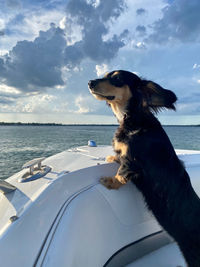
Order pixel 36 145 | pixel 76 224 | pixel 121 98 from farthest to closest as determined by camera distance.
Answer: pixel 36 145 → pixel 121 98 → pixel 76 224

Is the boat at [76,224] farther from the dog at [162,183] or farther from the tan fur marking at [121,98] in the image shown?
the tan fur marking at [121,98]

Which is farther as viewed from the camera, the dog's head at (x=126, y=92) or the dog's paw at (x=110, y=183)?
the dog's head at (x=126, y=92)

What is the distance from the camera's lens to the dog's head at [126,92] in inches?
92.7

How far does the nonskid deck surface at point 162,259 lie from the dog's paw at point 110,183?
0.88m

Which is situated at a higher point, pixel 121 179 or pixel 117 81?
pixel 117 81

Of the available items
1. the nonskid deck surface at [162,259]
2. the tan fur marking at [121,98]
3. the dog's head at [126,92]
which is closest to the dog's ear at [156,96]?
the dog's head at [126,92]

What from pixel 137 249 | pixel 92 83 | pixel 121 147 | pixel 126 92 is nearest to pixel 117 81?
pixel 126 92

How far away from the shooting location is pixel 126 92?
101 inches

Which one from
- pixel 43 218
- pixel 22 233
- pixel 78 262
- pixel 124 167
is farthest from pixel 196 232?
pixel 22 233

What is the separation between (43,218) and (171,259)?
1591 millimetres

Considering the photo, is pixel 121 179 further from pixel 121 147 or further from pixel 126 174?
pixel 121 147

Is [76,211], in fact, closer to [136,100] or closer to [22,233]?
[22,233]

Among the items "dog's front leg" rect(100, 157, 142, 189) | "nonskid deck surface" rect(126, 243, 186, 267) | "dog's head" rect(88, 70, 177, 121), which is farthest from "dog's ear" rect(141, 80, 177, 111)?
"nonskid deck surface" rect(126, 243, 186, 267)

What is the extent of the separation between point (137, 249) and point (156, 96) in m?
1.72
